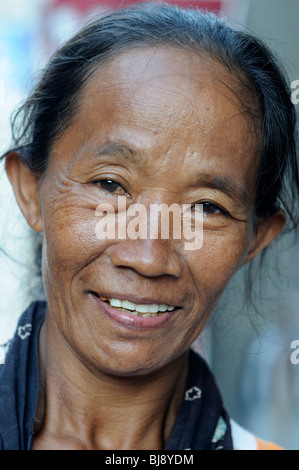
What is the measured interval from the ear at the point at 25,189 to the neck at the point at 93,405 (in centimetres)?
41

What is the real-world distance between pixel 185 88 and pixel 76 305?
0.76 metres

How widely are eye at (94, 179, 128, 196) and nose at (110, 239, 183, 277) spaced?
19cm

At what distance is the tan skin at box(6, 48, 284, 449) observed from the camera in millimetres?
1907

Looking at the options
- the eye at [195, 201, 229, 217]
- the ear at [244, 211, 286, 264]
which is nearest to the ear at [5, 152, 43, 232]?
the eye at [195, 201, 229, 217]

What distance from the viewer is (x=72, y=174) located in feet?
6.63

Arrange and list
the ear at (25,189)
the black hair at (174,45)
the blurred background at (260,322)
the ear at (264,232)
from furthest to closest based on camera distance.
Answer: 1. the blurred background at (260,322)
2. the ear at (264,232)
3. the ear at (25,189)
4. the black hair at (174,45)

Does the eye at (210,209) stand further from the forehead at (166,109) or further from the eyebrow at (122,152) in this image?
the eyebrow at (122,152)

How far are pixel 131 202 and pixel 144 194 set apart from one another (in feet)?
0.17

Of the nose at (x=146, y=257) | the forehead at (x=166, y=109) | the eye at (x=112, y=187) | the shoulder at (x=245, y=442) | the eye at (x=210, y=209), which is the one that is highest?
the forehead at (x=166, y=109)

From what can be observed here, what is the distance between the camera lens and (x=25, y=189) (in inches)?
88.9

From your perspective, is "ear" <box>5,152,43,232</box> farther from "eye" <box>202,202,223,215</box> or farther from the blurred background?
the blurred background

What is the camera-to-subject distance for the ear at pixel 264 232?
2.33 meters

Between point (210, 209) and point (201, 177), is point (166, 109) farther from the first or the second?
point (210, 209)

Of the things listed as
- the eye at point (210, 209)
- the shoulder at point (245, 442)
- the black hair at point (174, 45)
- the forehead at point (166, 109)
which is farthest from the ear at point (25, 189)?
the shoulder at point (245, 442)
